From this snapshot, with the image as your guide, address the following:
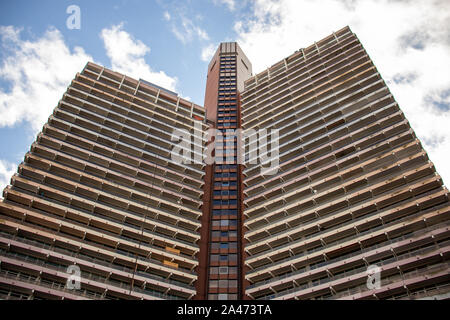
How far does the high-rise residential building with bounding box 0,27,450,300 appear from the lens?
131ft

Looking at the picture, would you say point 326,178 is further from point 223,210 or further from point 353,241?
point 223,210

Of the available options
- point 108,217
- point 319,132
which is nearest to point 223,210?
point 108,217

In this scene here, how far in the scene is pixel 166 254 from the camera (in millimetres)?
48094

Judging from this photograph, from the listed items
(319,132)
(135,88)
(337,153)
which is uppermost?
(135,88)

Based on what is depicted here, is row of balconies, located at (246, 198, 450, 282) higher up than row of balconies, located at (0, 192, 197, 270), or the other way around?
row of balconies, located at (0, 192, 197, 270)

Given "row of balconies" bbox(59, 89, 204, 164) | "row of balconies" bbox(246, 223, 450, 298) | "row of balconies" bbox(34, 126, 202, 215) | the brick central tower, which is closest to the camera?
"row of balconies" bbox(246, 223, 450, 298)

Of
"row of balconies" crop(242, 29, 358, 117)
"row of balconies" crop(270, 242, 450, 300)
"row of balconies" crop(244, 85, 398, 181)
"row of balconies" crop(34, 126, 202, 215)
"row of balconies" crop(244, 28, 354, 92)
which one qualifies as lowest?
"row of balconies" crop(270, 242, 450, 300)

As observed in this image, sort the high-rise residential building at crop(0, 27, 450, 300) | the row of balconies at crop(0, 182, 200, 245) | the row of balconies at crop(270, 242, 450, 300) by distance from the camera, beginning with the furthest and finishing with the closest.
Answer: the row of balconies at crop(0, 182, 200, 245) < the high-rise residential building at crop(0, 27, 450, 300) < the row of balconies at crop(270, 242, 450, 300)

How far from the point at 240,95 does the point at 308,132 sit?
24941 mm

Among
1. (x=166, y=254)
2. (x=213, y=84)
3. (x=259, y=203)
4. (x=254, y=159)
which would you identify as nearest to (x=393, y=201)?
(x=259, y=203)

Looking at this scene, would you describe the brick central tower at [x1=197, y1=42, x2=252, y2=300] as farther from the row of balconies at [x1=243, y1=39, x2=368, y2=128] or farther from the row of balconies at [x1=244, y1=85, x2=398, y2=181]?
the row of balconies at [x1=243, y1=39, x2=368, y2=128]

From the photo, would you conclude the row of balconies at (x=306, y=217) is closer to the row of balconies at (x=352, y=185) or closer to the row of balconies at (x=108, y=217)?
the row of balconies at (x=352, y=185)

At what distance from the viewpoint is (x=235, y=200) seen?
5956 cm

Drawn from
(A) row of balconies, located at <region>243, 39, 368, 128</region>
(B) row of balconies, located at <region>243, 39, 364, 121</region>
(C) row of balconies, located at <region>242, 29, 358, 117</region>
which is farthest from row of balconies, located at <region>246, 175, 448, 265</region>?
(C) row of balconies, located at <region>242, 29, 358, 117</region>
